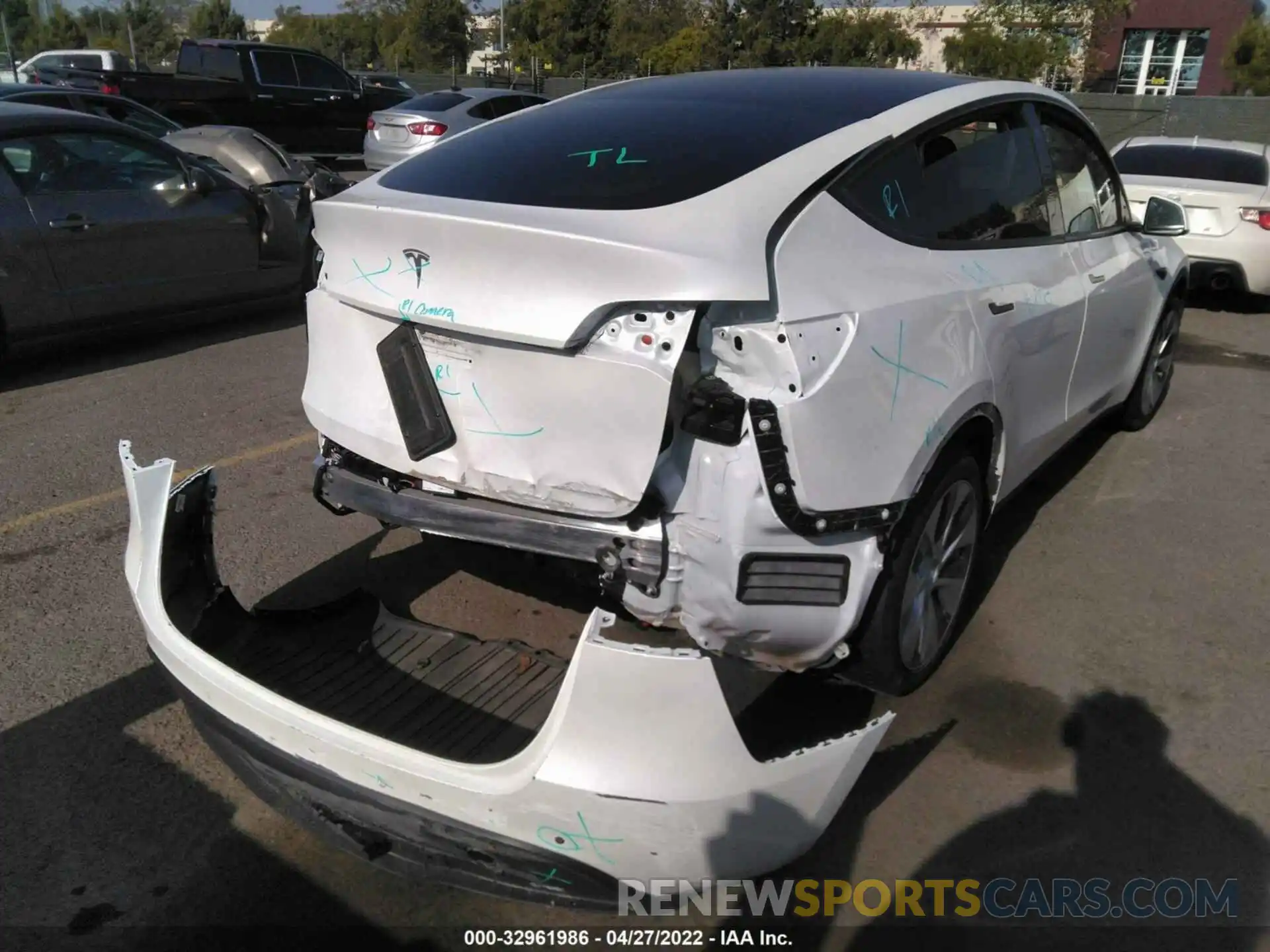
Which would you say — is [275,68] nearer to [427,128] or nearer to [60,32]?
[427,128]

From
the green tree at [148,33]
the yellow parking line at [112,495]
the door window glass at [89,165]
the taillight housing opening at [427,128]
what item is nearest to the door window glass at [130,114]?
the taillight housing opening at [427,128]

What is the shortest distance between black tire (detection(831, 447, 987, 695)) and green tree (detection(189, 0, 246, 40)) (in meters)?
70.4

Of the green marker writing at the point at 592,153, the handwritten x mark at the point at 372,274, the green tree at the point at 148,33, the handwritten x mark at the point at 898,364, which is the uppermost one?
the green marker writing at the point at 592,153

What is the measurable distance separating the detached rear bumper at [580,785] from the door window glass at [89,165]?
5074 mm

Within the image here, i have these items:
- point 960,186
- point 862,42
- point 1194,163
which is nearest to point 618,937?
point 960,186

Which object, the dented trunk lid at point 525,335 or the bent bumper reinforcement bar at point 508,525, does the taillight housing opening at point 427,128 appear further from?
the bent bumper reinforcement bar at point 508,525

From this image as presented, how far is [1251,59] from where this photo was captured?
42312mm

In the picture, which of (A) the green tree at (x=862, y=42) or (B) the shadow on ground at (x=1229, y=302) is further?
(A) the green tree at (x=862, y=42)

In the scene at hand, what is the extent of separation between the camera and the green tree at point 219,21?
6469cm

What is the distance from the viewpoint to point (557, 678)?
306cm

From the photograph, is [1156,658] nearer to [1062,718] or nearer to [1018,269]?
[1062,718]

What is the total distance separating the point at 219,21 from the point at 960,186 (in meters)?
70.7

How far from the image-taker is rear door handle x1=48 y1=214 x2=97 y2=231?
6.33m

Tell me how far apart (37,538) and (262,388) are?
226 centimetres
